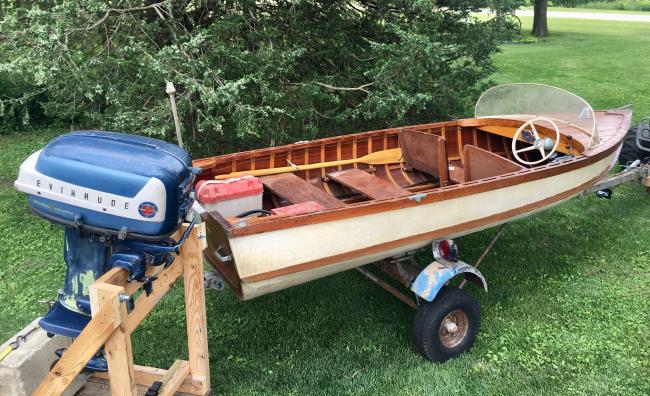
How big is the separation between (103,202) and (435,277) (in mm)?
2094

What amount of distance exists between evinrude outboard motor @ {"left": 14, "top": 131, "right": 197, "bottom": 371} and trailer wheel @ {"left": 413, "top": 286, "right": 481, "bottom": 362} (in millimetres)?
1748

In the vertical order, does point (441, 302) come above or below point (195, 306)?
below

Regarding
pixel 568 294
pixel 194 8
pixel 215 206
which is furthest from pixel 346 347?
pixel 194 8

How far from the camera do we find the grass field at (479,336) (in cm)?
342

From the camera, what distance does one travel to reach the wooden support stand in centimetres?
216

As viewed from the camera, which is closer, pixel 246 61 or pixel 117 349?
pixel 117 349

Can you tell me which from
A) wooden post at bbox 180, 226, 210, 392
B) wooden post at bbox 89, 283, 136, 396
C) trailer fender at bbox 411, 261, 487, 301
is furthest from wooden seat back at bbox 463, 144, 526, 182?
wooden post at bbox 89, 283, 136, 396

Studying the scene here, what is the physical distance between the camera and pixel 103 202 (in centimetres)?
236

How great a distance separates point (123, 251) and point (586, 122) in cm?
432

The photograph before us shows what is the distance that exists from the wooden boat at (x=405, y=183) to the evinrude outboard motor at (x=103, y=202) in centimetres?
48

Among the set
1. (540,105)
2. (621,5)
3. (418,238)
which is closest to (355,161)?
(418,238)

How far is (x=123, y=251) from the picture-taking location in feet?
8.20

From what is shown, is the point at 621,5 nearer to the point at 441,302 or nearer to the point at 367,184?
the point at 367,184

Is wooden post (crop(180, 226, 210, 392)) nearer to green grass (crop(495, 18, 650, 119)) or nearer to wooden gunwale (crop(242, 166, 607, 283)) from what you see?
wooden gunwale (crop(242, 166, 607, 283))
